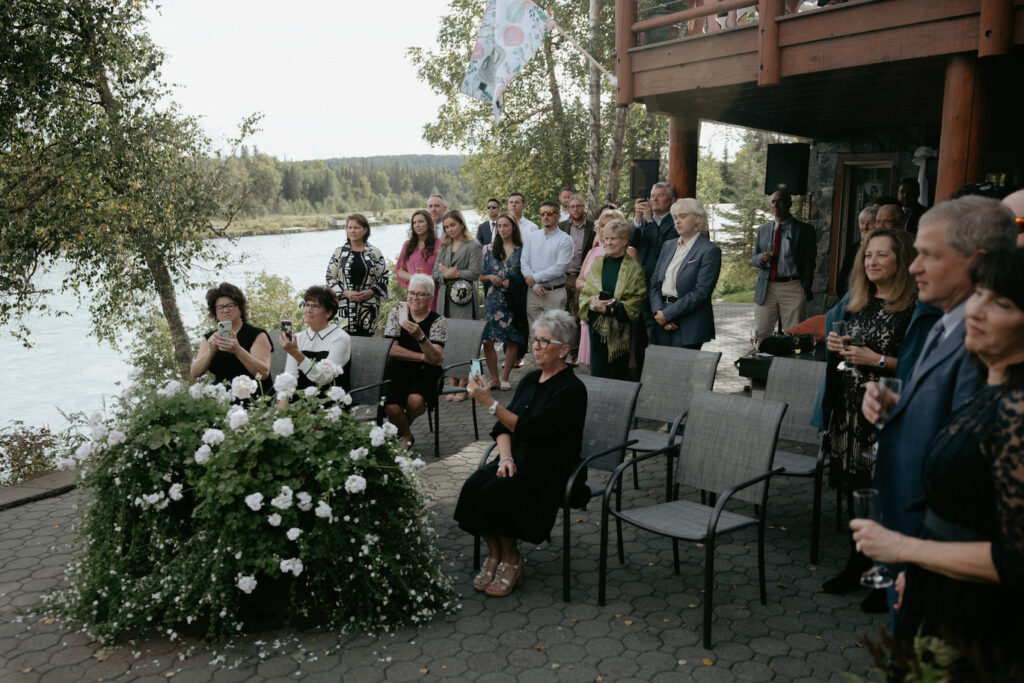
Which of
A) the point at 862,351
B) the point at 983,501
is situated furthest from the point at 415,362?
the point at 983,501

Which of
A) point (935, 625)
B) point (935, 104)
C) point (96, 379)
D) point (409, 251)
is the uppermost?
point (935, 104)

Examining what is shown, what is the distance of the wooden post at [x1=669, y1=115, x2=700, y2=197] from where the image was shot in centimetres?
914

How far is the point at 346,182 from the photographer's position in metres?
48.0

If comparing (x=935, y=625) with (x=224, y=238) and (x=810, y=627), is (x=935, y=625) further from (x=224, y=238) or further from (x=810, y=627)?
(x=224, y=238)

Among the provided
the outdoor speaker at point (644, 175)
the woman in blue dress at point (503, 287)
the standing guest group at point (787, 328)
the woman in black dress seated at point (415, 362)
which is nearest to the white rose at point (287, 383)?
the standing guest group at point (787, 328)

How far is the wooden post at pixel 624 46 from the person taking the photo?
805cm

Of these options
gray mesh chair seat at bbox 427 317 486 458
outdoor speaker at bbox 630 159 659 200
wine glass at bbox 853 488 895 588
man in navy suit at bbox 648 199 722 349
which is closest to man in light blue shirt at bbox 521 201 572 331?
gray mesh chair seat at bbox 427 317 486 458

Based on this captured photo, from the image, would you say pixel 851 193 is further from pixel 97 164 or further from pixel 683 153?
pixel 97 164

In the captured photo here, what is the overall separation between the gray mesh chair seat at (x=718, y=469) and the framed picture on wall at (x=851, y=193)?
8.59m

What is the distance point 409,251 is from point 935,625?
6.64 meters

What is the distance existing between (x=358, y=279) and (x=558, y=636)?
14.7 ft

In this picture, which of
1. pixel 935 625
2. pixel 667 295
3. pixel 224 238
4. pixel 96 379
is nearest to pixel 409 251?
pixel 667 295

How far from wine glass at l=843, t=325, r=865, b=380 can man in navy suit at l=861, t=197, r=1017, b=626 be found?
1.35m

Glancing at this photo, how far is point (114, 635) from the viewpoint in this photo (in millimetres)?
3627
